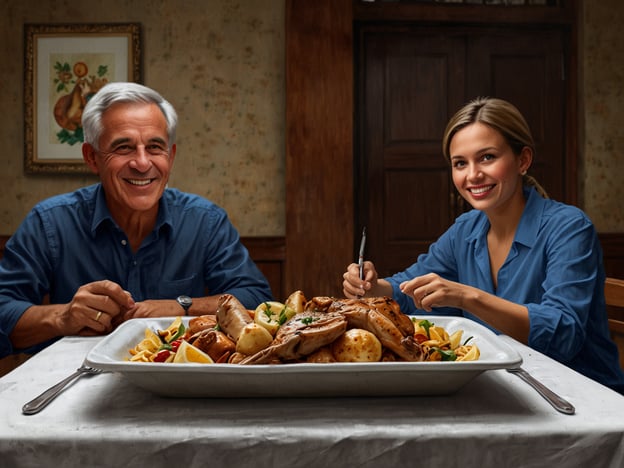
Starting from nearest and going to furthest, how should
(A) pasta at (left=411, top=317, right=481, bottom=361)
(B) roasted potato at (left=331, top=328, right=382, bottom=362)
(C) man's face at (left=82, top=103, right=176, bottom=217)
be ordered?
(B) roasted potato at (left=331, top=328, right=382, bottom=362) < (A) pasta at (left=411, top=317, right=481, bottom=361) < (C) man's face at (left=82, top=103, right=176, bottom=217)

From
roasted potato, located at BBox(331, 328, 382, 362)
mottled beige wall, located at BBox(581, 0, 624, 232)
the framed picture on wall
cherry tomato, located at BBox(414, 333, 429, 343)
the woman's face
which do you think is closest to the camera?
roasted potato, located at BBox(331, 328, 382, 362)

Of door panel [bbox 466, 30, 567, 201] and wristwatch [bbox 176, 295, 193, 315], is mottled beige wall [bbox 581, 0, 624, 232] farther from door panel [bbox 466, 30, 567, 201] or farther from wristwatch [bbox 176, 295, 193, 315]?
wristwatch [bbox 176, 295, 193, 315]

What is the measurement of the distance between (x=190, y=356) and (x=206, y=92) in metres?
3.45

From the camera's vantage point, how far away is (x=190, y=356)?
89cm

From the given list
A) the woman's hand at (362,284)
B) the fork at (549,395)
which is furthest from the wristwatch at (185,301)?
the fork at (549,395)

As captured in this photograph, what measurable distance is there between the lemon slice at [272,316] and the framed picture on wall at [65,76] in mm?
3386

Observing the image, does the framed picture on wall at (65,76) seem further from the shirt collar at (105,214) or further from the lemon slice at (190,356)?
the lemon slice at (190,356)

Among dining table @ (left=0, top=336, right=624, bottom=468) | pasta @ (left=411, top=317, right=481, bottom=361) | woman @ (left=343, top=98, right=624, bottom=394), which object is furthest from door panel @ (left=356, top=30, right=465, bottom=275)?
dining table @ (left=0, top=336, right=624, bottom=468)

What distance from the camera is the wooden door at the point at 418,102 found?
14.2ft

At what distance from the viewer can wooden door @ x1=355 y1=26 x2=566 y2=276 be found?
4332 mm

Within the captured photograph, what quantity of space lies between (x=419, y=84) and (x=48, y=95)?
245 cm


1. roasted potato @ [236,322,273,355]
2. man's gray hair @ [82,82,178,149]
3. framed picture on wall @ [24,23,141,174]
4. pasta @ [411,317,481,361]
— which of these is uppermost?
framed picture on wall @ [24,23,141,174]

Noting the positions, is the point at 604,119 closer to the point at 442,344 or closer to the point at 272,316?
the point at 442,344

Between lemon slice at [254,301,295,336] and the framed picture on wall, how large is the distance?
339 centimetres
